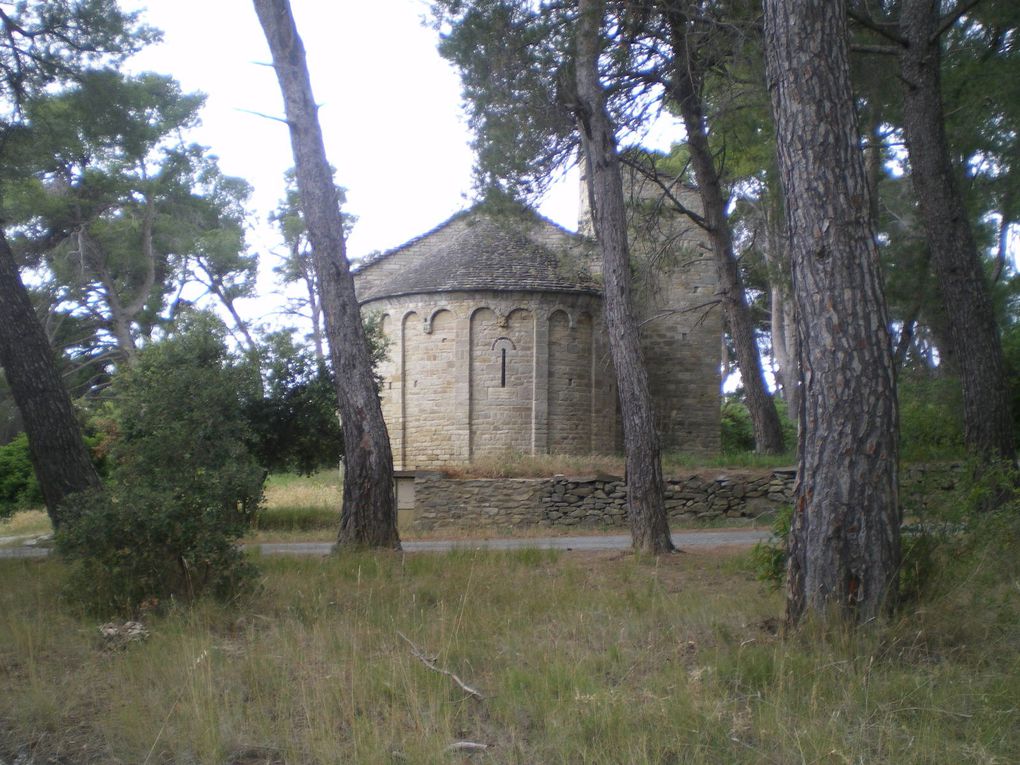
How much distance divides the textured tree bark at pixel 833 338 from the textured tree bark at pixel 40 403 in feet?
24.6

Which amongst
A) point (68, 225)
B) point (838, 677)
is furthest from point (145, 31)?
point (68, 225)

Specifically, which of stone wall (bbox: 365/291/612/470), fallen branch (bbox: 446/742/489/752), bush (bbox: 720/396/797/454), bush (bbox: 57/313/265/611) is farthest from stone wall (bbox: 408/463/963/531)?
bush (bbox: 720/396/797/454)

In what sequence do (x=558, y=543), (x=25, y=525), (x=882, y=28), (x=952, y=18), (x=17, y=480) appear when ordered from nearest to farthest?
(x=952, y=18) < (x=882, y=28) < (x=558, y=543) < (x=25, y=525) < (x=17, y=480)

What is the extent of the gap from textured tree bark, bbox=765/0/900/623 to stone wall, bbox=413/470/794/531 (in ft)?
42.3

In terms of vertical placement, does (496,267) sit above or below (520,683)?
above

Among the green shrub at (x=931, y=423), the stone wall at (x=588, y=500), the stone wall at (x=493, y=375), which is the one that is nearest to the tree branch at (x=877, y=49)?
the green shrub at (x=931, y=423)

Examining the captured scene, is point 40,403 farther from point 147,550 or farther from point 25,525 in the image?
point 25,525

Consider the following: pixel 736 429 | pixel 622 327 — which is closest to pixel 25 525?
pixel 622 327

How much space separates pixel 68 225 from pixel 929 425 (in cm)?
2751

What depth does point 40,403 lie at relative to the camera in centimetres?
1010

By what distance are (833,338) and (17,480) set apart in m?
26.6

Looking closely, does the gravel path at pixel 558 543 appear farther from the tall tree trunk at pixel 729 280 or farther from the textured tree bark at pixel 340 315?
the tall tree trunk at pixel 729 280

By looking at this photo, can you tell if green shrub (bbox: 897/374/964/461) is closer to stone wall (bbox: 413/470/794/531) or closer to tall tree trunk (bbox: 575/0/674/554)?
tall tree trunk (bbox: 575/0/674/554)

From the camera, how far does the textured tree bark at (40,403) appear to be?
1005 cm
